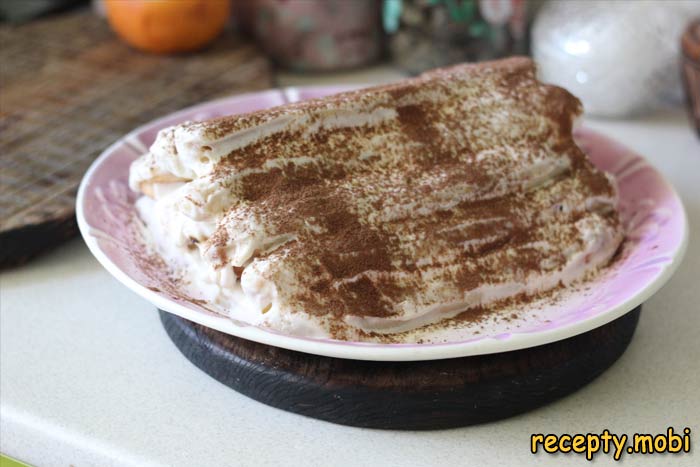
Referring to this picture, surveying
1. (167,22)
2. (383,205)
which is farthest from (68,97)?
(383,205)

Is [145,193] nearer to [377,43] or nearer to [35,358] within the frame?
[35,358]

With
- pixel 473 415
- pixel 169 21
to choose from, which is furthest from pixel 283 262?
pixel 169 21

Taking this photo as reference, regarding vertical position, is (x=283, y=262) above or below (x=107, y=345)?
above

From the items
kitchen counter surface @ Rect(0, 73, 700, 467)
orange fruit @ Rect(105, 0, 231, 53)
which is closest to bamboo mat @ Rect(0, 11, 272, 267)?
orange fruit @ Rect(105, 0, 231, 53)

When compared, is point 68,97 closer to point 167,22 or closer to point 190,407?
point 167,22

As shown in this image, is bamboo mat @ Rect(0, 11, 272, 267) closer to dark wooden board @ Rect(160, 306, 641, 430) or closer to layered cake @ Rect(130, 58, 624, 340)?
layered cake @ Rect(130, 58, 624, 340)

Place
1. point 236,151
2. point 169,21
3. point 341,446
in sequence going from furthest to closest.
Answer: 1. point 169,21
2. point 236,151
3. point 341,446

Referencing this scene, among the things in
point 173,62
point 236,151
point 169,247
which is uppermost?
point 236,151
